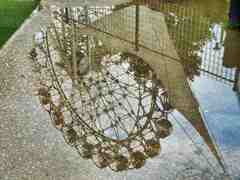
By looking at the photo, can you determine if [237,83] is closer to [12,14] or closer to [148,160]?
[148,160]

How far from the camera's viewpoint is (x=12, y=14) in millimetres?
9367

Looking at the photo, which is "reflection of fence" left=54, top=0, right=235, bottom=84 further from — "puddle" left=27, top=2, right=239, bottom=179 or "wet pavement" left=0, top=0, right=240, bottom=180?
"wet pavement" left=0, top=0, right=240, bottom=180

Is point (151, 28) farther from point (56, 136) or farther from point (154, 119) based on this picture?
point (56, 136)

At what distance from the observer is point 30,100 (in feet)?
19.1

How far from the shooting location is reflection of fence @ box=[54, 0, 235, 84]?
6871 mm

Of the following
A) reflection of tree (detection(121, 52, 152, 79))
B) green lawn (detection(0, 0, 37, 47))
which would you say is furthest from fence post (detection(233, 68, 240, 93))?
green lawn (detection(0, 0, 37, 47))

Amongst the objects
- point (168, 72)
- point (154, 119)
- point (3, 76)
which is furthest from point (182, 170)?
point (3, 76)

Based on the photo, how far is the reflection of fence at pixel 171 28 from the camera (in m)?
6.87

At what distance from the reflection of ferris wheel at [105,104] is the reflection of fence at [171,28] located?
31.1 inches

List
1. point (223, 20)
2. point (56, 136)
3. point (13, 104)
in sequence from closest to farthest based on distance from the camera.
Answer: point (56, 136)
point (13, 104)
point (223, 20)

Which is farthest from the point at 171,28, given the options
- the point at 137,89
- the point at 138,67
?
the point at 137,89

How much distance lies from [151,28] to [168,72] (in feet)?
6.59

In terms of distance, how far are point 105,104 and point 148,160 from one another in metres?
1.36

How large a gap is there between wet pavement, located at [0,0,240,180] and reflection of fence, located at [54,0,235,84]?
618 mm
